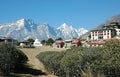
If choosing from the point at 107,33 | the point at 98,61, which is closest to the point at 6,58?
the point at 98,61

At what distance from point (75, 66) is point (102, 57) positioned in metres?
6.55

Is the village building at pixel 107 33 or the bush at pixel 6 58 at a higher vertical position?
the village building at pixel 107 33

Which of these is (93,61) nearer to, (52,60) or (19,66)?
(52,60)

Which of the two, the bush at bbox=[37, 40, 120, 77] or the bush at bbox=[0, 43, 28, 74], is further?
the bush at bbox=[0, 43, 28, 74]

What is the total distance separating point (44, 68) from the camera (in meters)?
80.2

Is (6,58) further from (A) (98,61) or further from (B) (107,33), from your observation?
(B) (107,33)

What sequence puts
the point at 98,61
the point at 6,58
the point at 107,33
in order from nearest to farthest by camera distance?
the point at 98,61, the point at 6,58, the point at 107,33

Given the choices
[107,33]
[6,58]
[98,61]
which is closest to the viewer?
[98,61]

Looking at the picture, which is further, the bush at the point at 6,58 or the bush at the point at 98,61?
the bush at the point at 6,58

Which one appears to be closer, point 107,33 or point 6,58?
point 6,58

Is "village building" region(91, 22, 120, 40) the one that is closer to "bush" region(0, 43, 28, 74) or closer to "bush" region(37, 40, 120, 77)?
"bush" region(0, 43, 28, 74)

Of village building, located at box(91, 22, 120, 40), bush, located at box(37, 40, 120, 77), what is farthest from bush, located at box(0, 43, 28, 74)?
village building, located at box(91, 22, 120, 40)

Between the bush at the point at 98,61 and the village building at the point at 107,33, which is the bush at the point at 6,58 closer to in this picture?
the bush at the point at 98,61

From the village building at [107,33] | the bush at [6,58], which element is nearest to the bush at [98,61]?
the bush at [6,58]
